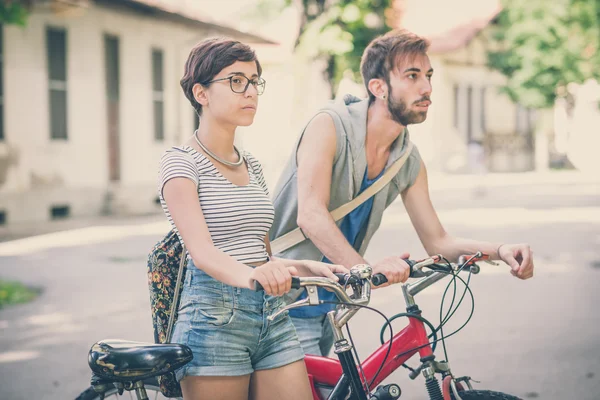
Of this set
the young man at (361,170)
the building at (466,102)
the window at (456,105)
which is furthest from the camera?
the window at (456,105)

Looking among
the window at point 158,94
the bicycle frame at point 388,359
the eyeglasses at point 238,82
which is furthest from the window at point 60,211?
the eyeglasses at point 238,82

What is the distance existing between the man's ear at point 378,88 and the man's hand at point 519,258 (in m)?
0.82

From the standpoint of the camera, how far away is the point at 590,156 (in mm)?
42656

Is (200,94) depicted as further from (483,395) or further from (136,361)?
(483,395)

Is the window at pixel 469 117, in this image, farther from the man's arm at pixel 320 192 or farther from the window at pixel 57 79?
the man's arm at pixel 320 192

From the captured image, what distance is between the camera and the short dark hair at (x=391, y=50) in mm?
3520

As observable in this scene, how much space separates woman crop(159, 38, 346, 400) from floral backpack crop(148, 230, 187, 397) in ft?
0.13

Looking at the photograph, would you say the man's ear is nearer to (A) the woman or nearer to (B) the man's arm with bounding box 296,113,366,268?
(B) the man's arm with bounding box 296,113,366,268

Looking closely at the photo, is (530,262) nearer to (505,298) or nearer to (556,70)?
(505,298)

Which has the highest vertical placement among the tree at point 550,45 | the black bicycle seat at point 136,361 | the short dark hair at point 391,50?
the tree at point 550,45

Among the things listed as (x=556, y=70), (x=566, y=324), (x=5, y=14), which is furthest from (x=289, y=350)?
(x=556, y=70)

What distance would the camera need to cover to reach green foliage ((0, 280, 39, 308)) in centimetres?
898

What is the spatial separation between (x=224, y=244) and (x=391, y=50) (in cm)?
120

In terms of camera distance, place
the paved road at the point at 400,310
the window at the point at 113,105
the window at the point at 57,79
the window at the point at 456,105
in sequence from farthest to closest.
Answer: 1. the window at the point at 456,105
2. the window at the point at 113,105
3. the window at the point at 57,79
4. the paved road at the point at 400,310
